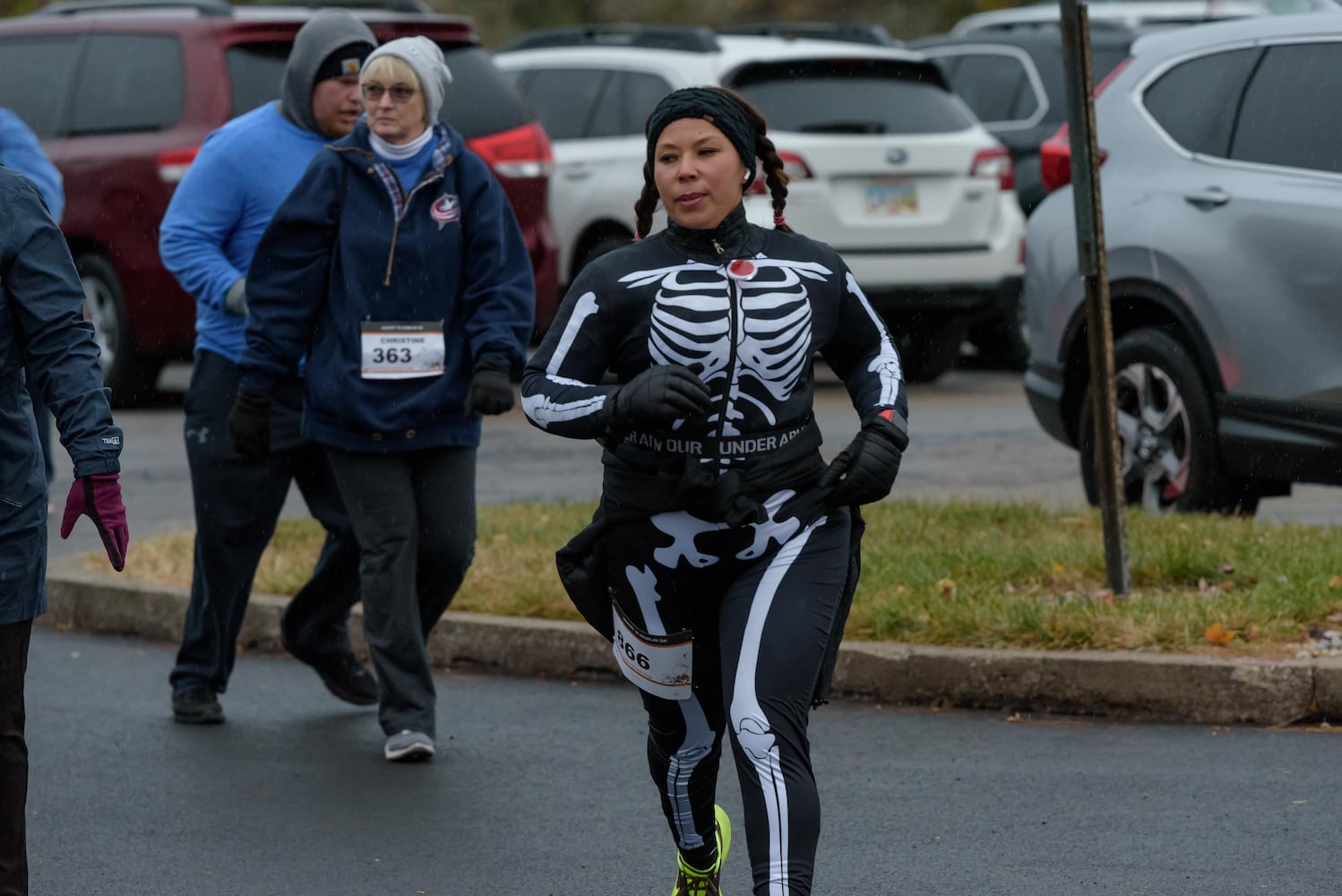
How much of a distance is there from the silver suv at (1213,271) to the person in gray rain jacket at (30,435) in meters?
4.88

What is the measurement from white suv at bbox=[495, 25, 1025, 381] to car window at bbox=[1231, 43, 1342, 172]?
4.76m

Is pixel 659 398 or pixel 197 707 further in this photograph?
pixel 197 707

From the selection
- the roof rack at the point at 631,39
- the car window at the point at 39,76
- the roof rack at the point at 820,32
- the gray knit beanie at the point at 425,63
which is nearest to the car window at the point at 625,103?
the roof rack at the point at 631,39

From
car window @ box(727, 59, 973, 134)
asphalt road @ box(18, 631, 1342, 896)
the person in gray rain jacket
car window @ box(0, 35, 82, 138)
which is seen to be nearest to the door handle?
asphalt road @ box(18, 631, 1342, 896)

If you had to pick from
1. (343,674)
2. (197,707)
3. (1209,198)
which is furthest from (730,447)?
(1209,198)

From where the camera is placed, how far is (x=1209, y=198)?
337 inches

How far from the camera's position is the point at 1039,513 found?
8758mm

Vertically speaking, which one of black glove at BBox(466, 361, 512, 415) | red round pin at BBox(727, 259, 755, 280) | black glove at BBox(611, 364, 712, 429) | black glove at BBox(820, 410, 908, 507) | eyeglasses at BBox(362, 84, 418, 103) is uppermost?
red round pin at BBox(727, 259, 755, 280)

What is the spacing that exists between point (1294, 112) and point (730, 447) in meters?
4.84

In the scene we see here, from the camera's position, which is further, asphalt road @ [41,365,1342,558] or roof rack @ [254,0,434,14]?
roof rack @ [254,0,434,14]

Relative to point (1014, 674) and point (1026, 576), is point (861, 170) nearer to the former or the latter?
point (1026, 576)

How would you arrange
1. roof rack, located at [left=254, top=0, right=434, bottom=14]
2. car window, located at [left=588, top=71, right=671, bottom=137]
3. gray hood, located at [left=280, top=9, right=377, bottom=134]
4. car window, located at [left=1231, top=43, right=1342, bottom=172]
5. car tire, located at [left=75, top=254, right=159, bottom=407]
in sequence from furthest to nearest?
car window, located at [left=588, top=71, right=671, bottom=137] → roof rack, located at [left=254, top=0, right=434, bottom=14] → car tire, located at [left=75, top=254, right=159, bottom=407] → car window, located at [left=1231, top=43, right=1342, bottom=172] → gray hood, located at [left=280, top=9, right=377, bottom=134]

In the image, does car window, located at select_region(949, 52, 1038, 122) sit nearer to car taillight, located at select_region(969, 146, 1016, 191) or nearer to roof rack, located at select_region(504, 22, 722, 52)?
roof rack, located at select_region(504, 22, 722, 52)

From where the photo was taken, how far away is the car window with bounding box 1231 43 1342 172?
328 inches
